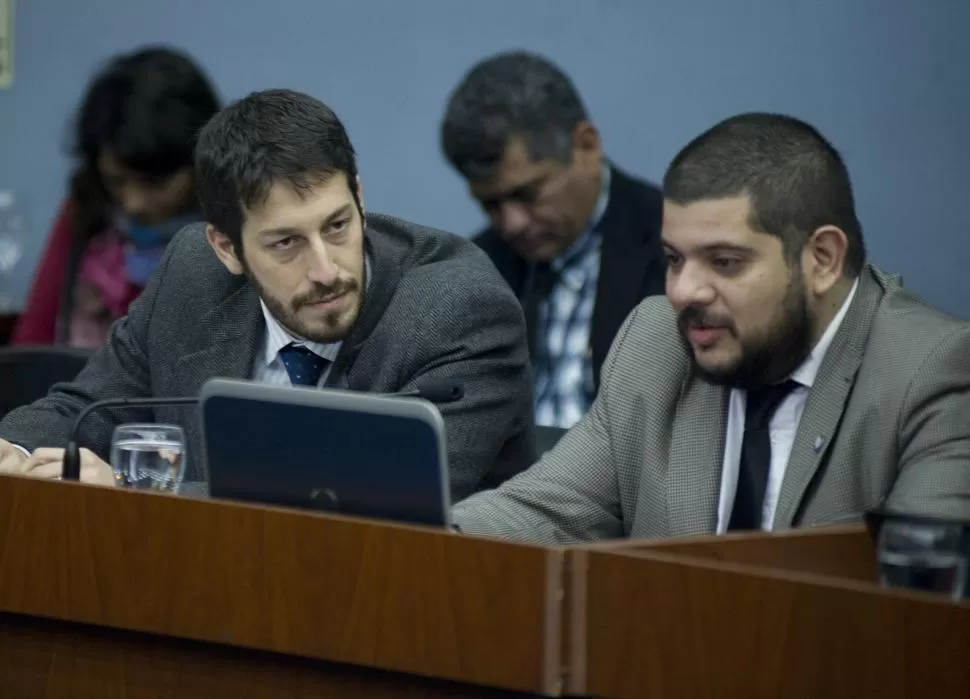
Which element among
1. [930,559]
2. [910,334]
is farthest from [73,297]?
[930,559]

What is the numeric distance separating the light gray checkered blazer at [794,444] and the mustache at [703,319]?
0.13m

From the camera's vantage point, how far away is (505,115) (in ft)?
12.3

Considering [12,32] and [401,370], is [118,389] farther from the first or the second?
[12,32]

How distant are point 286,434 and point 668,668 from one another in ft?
1.69

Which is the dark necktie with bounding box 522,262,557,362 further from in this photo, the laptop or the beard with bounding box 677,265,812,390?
the laptop

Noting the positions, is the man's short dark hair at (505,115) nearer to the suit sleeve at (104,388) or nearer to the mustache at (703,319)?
the suit sleeve at (104,388)

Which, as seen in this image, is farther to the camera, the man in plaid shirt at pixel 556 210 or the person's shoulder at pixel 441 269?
the man in plaid shirt at pixel 556 210

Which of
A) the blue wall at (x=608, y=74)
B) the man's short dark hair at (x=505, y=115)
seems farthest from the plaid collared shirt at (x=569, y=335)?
the blue wall at (x=608, y=74)

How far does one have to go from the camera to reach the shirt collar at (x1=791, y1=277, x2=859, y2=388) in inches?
91.7

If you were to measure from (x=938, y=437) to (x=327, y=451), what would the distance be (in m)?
0.83

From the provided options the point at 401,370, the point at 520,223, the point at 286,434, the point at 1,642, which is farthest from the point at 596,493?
the point at 520,223

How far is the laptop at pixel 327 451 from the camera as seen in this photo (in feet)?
5.76

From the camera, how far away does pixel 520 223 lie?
12.5ft

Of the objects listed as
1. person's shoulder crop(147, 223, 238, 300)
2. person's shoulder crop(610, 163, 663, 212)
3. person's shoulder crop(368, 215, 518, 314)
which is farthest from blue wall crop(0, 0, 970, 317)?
person's shoulder crop(147, 223, 238, 300)
